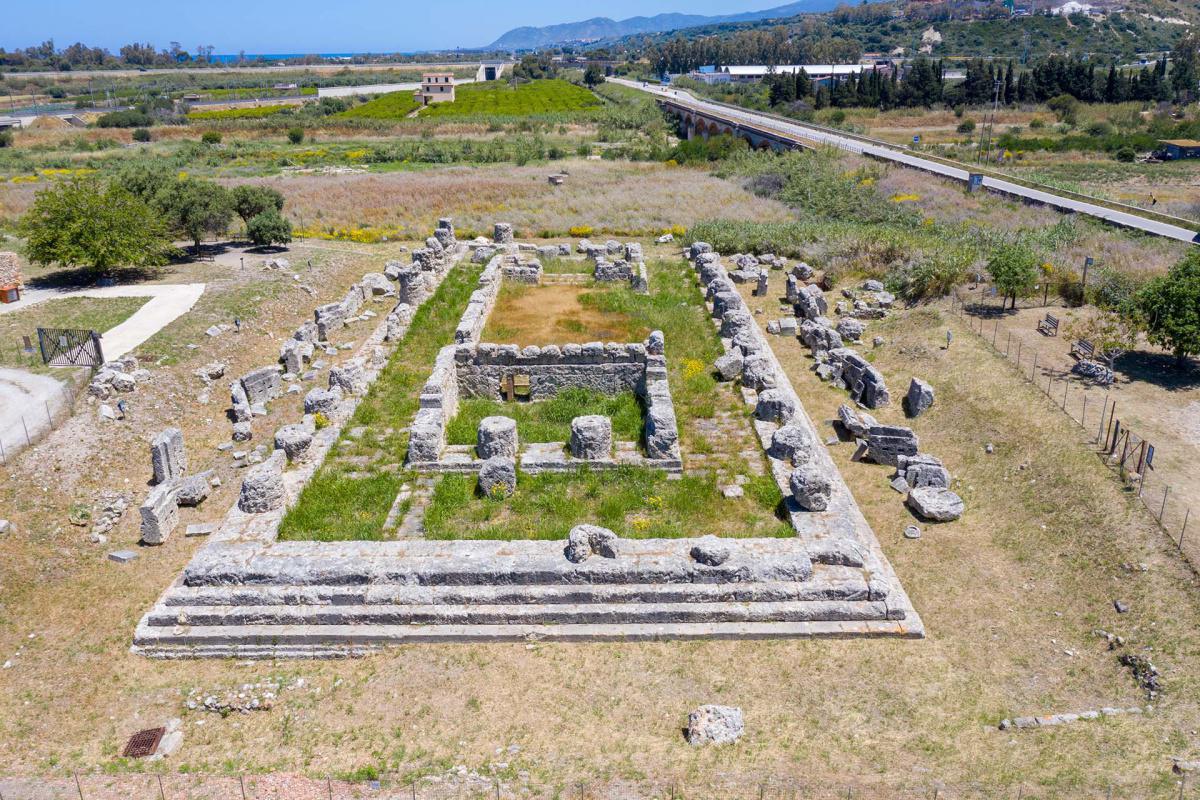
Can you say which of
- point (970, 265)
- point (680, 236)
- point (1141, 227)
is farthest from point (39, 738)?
point (1141, 227)

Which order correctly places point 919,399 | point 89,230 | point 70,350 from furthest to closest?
point 89,230
point 70,350
point 919,399

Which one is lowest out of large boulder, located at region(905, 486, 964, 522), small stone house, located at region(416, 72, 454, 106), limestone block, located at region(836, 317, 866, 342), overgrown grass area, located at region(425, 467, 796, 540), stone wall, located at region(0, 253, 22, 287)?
large boulder, located at region(905, 486, 964, 522)

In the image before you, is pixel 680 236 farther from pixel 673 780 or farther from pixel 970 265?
pixel 673 780

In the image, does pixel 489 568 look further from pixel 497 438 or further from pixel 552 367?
pixel 552 367

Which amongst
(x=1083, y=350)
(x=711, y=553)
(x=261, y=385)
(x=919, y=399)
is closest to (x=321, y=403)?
(x=261, y=385)

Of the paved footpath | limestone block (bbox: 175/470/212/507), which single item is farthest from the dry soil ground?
the paved footpath

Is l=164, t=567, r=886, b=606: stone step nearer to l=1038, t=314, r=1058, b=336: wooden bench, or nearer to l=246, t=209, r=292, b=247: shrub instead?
l=1038, t=314, r=1058, b=336: wooden bench
